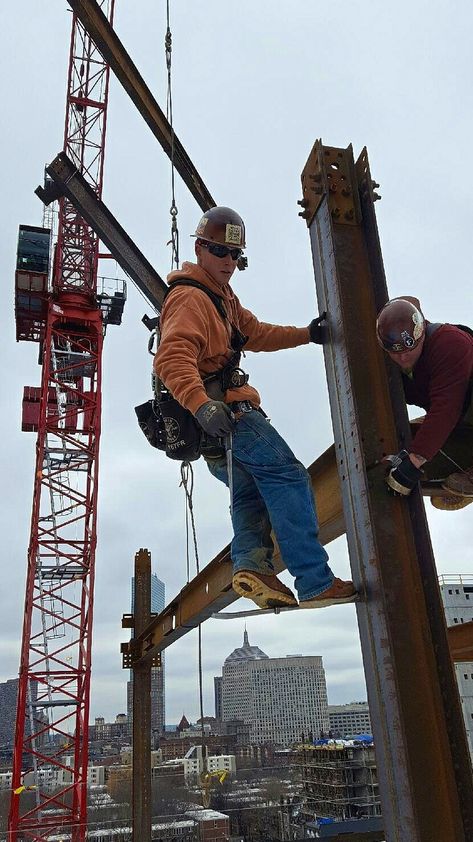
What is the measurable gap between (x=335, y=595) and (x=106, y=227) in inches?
178

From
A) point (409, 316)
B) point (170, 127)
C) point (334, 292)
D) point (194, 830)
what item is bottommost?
point (194, 830)

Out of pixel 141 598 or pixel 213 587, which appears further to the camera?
pixel 141 598

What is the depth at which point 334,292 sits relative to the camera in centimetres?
290

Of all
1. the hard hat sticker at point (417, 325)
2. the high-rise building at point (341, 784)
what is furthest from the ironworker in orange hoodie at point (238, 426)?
the high-rise building at point (341, 784)

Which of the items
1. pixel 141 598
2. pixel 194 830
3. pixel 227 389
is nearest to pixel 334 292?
pixel 227 389

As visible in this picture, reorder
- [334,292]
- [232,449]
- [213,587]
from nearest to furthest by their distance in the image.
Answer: [334,292] < [232,449] < [213,587]

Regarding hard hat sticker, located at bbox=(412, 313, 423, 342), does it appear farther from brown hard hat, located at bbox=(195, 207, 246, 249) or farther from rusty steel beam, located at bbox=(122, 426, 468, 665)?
brown hard hat, located at bbox=(195, 207, 246, 249)

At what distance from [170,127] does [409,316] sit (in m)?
4.41

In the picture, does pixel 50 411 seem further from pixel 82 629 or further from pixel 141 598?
pixel 141 598

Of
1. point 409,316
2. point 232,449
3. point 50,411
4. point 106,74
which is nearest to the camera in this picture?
point 409,316

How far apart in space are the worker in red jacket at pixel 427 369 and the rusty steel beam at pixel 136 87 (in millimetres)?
4089

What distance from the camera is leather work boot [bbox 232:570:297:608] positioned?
9.91 ft

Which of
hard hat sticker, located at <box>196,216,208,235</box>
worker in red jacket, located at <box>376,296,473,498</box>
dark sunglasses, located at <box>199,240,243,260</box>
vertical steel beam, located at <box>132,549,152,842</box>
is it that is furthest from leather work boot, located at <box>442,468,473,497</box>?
vertical steel beam, located at <box>132,549,152,842</box>

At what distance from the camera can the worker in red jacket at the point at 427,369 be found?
244cm
